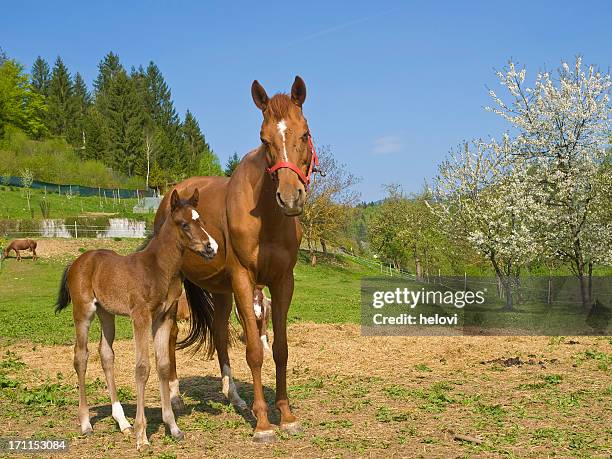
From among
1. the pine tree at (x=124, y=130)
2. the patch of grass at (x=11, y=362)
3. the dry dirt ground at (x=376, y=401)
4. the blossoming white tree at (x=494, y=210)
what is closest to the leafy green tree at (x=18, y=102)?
the pine tree at (x=124, y=130)

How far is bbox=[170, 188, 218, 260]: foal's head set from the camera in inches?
240

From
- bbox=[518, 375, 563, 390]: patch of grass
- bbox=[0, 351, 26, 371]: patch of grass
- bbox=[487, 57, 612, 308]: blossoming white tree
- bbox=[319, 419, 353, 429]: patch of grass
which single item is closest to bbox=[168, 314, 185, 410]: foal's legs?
bbox=[319, 419, 353, 429]: patch of grass

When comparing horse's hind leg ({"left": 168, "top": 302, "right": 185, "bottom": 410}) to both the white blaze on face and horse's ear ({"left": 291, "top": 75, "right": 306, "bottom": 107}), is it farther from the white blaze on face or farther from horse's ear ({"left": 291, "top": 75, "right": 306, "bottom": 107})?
horse's ear ({"left": 291, "top": 75, "right": 306, "bottom": 107})

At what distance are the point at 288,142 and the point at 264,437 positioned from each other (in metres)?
3.06

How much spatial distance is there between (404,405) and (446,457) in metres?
2.14

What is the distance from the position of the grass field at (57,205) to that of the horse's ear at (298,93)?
4710 centimetres

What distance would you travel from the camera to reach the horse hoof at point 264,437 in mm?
6047

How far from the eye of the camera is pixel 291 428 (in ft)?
21.0

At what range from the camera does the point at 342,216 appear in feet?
168

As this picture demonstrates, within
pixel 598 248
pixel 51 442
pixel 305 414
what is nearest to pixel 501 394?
pixel 305 414

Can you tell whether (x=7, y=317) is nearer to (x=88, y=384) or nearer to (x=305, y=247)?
(x=88, y=384)

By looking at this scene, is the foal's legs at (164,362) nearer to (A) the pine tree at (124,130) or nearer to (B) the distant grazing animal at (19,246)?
(B) the distant grazing animal at (19,246)

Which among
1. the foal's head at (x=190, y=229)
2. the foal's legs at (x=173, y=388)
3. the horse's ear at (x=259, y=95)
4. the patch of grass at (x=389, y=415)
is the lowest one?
the patch of grass at (x=389, y=415)

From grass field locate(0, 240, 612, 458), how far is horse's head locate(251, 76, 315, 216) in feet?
8.31
